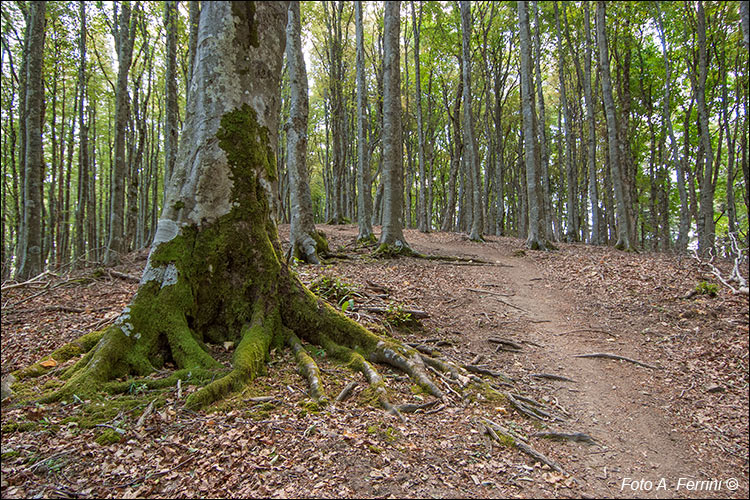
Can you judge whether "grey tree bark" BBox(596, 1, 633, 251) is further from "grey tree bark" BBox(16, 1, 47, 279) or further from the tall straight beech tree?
"grey tree bark" BBox(16, 1, 47, 279)

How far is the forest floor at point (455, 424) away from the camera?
2516 millimetres

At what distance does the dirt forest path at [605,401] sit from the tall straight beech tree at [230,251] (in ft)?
4.65

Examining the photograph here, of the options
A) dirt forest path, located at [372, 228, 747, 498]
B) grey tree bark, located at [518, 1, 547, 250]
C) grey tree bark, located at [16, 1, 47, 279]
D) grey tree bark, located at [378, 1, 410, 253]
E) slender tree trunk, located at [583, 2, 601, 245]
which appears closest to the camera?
dirt forest path, located at [372, 228, 747, 498]

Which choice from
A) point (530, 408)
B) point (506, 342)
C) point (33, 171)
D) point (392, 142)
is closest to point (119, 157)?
point (33, 171)

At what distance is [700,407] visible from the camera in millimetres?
3758

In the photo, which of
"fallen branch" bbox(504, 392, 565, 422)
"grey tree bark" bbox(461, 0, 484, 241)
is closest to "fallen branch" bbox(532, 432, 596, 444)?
"fallen branch" bbox(504, 392, 565, 422)

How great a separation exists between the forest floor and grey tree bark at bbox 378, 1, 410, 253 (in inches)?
143

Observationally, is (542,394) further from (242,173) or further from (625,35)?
(625,35)

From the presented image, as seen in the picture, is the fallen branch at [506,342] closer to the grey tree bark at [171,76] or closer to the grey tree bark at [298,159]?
the grey tree bark at [298,159]

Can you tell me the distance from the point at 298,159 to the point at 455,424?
764 cm

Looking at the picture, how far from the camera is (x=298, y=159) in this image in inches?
369

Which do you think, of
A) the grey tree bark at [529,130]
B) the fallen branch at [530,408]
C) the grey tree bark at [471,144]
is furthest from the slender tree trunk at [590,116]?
the fallen branch at [530,408]

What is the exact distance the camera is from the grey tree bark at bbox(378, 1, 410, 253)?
32.5ft

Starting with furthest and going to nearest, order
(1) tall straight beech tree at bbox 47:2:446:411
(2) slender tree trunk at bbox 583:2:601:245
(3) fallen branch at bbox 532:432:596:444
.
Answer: (2) slender tree trunk at bbox 583:2:601:245 < (1) tall straight beech tree at bbox 47:2:446:411 < (3) fallen branch at bbox 532:432:596:444
